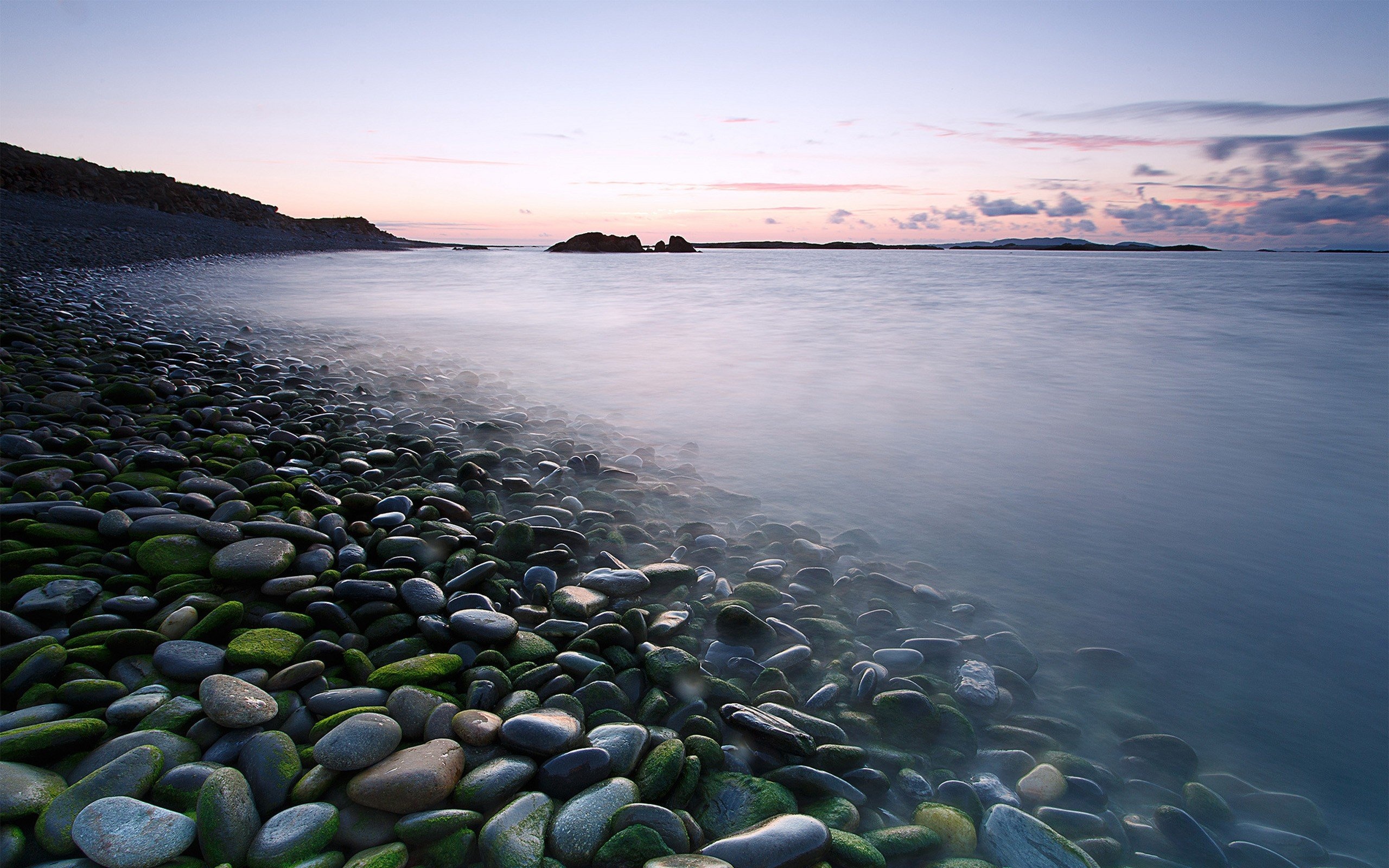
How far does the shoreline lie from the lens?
1.95m

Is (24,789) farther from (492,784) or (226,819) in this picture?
(492,784)

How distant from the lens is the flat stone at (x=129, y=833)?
1359 millimetres

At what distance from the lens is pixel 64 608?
6.96 ft

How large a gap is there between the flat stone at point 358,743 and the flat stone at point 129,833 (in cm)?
28

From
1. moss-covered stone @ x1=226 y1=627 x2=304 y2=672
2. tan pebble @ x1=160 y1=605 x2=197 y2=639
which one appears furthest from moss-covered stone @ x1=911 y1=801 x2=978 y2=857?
tan pebble @ x1=160 y1=605 x2=197 y2=639

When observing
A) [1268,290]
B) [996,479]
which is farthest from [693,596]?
[1268,290]

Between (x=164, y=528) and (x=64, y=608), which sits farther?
(x=164, y=528)

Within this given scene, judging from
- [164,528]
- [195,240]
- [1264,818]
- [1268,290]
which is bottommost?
[1264,818]

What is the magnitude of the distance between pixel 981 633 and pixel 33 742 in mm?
3044

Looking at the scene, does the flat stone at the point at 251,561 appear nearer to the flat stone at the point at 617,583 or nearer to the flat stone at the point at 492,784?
the flat stone at the point at 617,583

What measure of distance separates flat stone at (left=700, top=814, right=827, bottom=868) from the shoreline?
163mm

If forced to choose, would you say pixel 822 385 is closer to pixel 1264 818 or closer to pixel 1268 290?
pixel 1264 818

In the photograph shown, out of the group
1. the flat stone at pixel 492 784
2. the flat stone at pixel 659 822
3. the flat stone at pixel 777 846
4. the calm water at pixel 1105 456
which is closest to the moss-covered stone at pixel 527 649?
the flat stone at pixel 492 784

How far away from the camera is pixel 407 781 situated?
1582mm
